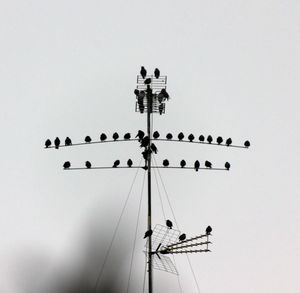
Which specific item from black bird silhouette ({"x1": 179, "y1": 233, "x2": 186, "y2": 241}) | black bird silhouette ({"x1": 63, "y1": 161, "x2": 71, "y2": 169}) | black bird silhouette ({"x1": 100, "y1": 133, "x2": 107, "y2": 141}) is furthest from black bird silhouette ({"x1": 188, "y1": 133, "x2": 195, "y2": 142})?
black bird silhouette ({"x1": 63, "y1": 161, "x2": 71, "y2": 169})

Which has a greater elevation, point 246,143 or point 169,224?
point 246,143

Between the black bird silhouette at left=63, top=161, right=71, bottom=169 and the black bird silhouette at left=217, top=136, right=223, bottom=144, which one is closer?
the black bird silhouette at left=63, top=161, right=71, bottom=169

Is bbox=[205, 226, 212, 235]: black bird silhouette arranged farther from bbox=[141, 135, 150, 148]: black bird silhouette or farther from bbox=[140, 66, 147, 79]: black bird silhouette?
bbox=[140, 66, 147, 79]: black bird silhouette

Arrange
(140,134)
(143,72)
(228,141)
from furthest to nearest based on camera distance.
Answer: (228,141) → (143,72) → (140,134)

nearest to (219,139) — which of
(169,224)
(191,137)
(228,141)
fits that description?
(228,141)

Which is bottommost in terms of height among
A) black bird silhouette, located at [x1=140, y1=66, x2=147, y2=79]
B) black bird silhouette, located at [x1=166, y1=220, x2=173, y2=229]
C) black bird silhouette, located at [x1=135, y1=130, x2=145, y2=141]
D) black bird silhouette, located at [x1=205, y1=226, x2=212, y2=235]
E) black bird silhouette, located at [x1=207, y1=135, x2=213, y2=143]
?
black bird silhouette, located at [x1=205, y1=226, x2=212, y2=235]

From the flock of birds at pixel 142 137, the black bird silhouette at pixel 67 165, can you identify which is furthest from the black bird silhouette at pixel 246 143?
the black bird silhouette at pixel 67 165

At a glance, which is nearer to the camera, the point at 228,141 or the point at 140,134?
the point at 140,134

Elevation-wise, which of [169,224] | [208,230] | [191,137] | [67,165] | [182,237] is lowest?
[182,237]

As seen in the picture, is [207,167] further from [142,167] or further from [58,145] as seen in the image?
[58,145]

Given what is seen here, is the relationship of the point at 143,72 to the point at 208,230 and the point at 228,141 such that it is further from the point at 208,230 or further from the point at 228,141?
the point at 208,230

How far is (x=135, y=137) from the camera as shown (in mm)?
27359

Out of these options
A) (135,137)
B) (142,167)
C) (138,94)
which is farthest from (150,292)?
(138,94)

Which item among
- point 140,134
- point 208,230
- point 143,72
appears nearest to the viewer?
point 208,230
